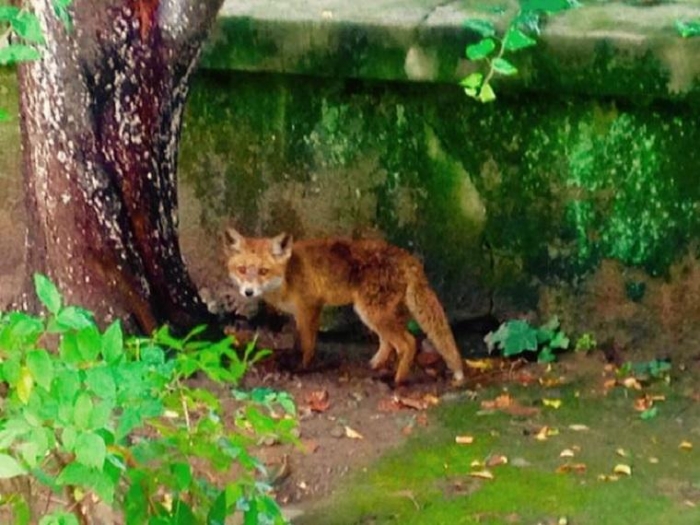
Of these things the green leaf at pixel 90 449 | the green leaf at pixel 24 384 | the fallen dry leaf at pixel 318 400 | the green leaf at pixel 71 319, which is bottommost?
the fallen dry leaf at pixel 318 400

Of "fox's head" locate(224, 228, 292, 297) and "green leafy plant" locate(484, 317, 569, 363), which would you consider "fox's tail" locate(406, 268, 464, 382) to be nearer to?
"green leafy plant" locate(484, 317, 569, 363)

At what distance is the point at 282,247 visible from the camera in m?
5.80

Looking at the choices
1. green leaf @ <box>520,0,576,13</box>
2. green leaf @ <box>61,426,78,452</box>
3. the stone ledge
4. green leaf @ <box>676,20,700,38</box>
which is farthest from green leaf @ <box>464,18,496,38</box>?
green leaf @ <box>61,426,78,452</box>

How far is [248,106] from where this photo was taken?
6184 millimetres

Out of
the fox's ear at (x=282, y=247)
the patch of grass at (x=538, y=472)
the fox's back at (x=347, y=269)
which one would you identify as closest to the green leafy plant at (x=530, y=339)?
the patch of grass at (x=538, y=472)

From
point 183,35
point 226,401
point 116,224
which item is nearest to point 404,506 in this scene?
point 226,401

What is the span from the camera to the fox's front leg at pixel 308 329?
19.1ft

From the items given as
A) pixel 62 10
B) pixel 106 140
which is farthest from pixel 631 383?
pixel 62 10

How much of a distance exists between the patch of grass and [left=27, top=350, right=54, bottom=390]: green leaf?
1.86 meters

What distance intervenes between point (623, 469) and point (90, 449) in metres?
2.66

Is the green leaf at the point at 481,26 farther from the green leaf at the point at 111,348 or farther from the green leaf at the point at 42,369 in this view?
the green leaf at the point at 42,369

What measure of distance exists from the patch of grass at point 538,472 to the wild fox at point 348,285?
1.30 ft

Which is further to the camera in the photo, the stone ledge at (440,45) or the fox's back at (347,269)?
the fox's back at (347,269)

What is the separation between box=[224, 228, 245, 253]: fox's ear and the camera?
586cm
